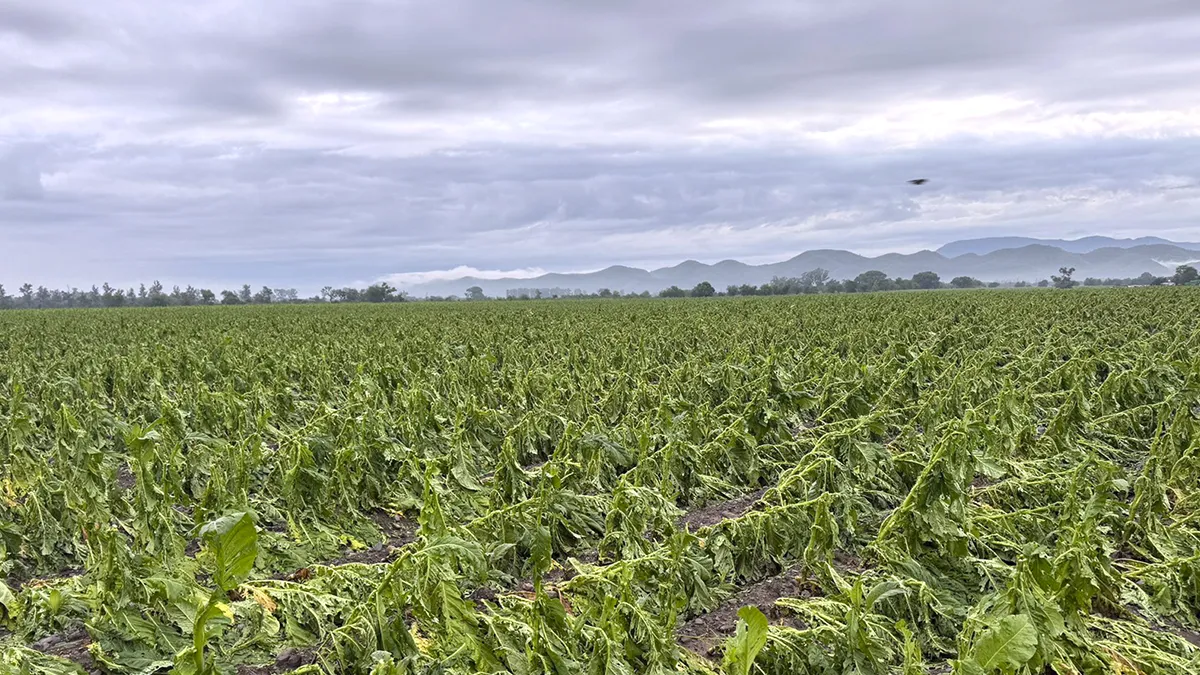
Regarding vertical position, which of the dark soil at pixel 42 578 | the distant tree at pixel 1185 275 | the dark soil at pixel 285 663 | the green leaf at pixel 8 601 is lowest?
the dark soil at pixel 285 663

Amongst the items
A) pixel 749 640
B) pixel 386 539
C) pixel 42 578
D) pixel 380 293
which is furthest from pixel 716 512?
pixel 380 293

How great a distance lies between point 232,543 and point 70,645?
202cm

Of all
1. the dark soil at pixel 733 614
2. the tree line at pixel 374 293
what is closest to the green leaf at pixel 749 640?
the dark soil at pixel 733 614

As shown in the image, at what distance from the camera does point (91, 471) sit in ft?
16.4

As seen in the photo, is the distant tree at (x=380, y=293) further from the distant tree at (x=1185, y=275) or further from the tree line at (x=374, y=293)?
the distant tree at (x=1185, y=275)

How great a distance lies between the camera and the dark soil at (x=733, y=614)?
4.02m

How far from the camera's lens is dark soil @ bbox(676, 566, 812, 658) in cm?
402

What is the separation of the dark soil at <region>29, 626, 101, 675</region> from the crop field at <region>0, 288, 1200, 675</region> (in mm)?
16

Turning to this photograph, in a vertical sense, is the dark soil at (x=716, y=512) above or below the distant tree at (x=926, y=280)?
below

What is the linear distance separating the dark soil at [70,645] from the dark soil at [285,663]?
756 mm

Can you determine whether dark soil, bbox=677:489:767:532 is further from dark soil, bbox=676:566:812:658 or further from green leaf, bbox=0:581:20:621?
green leaf, bbox=0:581:20:621

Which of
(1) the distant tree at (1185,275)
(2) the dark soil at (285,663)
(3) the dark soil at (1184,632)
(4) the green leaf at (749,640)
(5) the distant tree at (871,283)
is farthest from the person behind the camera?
(5) the distant tree at (871,283)

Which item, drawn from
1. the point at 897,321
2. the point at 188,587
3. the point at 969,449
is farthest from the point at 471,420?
the point at 897,321

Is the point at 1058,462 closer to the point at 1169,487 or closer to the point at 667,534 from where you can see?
the point at 1169,487
